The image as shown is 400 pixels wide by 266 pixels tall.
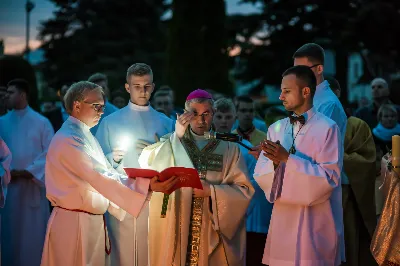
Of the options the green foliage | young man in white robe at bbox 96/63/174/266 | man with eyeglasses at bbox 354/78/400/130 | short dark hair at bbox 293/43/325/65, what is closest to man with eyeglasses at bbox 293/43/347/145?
short dark hair at bbox 293/43/325/65

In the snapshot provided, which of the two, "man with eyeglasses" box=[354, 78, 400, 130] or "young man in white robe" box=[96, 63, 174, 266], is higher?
"man with eyeglasses" box=[354, 78, 400, 130]

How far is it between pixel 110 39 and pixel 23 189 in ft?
90.4

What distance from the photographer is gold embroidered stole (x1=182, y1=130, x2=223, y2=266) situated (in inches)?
291

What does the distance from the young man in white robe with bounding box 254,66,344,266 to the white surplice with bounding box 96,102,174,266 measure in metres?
1.55

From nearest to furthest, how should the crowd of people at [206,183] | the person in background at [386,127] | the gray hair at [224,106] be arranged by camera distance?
the crowd of people at [206,183] < the gray hair at [224,106] < the person in background at [386,127]

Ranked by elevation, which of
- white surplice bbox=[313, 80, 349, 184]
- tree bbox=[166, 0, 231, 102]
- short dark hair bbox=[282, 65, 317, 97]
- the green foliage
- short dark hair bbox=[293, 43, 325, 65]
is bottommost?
white surplice bbox=[313, 80, 349, 184]

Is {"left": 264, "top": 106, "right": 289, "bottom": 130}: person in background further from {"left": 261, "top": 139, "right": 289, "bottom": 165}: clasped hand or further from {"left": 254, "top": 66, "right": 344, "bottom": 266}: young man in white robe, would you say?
{"left": 261, "top": 139, "right": 289, "bottom": 165}: clasped hand

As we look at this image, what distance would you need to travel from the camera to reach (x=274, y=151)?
20.8 feet

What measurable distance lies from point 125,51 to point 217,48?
1378cm

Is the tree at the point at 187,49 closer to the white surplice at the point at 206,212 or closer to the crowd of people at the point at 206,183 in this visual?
the crowd of people at the point at 206,183

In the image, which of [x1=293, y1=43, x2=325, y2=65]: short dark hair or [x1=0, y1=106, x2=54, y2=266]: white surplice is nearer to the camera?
[x1=293, y1=43, x2=325, y2=65]: short dark hair

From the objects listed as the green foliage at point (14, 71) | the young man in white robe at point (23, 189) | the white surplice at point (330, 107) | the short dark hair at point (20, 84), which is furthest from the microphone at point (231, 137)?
the green foliage at point (14, 71)

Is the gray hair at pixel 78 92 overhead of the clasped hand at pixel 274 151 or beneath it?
overhead

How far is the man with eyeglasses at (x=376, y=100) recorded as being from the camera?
39.2ft
